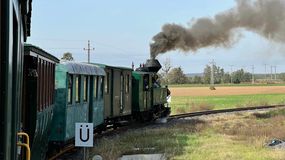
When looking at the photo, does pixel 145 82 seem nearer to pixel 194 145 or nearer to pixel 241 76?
pixel 194 145

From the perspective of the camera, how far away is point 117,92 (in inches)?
796

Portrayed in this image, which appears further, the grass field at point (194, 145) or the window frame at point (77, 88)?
the grass field at point (194, 145)

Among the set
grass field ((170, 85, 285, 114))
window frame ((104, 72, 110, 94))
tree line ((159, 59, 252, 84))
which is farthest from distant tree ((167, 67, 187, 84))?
window frame ((104, 72, 110, 94))

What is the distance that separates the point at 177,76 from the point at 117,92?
114646mm

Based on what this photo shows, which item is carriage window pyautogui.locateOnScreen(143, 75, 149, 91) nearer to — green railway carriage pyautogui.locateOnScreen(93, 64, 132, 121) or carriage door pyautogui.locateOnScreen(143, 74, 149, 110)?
carriage door pyautogui.locateOnScreen(143, 74, 149, 110)

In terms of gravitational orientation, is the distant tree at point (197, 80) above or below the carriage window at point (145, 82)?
above

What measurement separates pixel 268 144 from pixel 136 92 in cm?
884

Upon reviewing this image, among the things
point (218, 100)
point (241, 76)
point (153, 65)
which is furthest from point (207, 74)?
point (153, 65)

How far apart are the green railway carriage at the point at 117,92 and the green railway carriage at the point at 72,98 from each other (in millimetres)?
2711

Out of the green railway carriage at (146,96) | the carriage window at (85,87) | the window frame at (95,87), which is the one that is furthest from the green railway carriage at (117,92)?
the carriage window at (85,87)

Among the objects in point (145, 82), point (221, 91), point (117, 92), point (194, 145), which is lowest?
point (194, 145)

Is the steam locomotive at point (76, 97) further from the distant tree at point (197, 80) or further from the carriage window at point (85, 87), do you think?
the distant tree at point (197, 80)

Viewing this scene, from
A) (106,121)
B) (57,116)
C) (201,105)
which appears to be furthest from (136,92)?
(201,105)

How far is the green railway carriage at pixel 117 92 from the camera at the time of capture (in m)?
19.0
